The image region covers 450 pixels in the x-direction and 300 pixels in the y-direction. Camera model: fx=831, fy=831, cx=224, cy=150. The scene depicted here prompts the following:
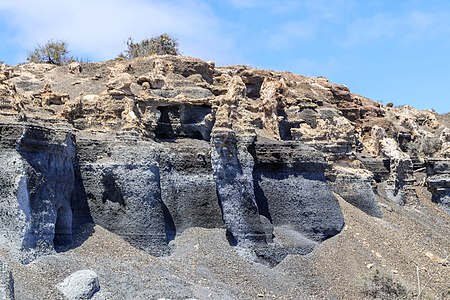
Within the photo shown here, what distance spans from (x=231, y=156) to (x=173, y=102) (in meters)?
4.18

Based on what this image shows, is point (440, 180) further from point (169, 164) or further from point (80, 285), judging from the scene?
point (80, 285)

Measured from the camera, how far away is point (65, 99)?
32.5 m

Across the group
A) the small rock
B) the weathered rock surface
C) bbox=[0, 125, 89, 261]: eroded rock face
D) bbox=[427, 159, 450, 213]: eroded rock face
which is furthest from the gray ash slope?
bbox=[427, 159, 450, 213]: eroded rock face

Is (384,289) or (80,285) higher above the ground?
(80,285)

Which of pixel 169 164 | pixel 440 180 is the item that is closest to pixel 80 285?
pixel 169 164

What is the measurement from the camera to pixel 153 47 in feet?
169

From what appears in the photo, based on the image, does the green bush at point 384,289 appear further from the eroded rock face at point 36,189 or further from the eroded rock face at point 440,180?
the eroded rock face at point 440,180

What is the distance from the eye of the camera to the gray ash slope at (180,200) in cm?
2334

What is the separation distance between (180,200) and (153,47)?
2415cm

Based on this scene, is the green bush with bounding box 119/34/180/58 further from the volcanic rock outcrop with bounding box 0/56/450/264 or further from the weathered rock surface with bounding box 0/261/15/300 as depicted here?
the weathered rock surface with bounding box 0/261/15/300

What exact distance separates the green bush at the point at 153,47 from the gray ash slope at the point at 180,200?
12.6m

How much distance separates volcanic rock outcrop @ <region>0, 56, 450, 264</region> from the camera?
24000mm

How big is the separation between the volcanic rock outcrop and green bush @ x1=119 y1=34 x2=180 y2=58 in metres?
9.48

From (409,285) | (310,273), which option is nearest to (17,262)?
(310,273)
